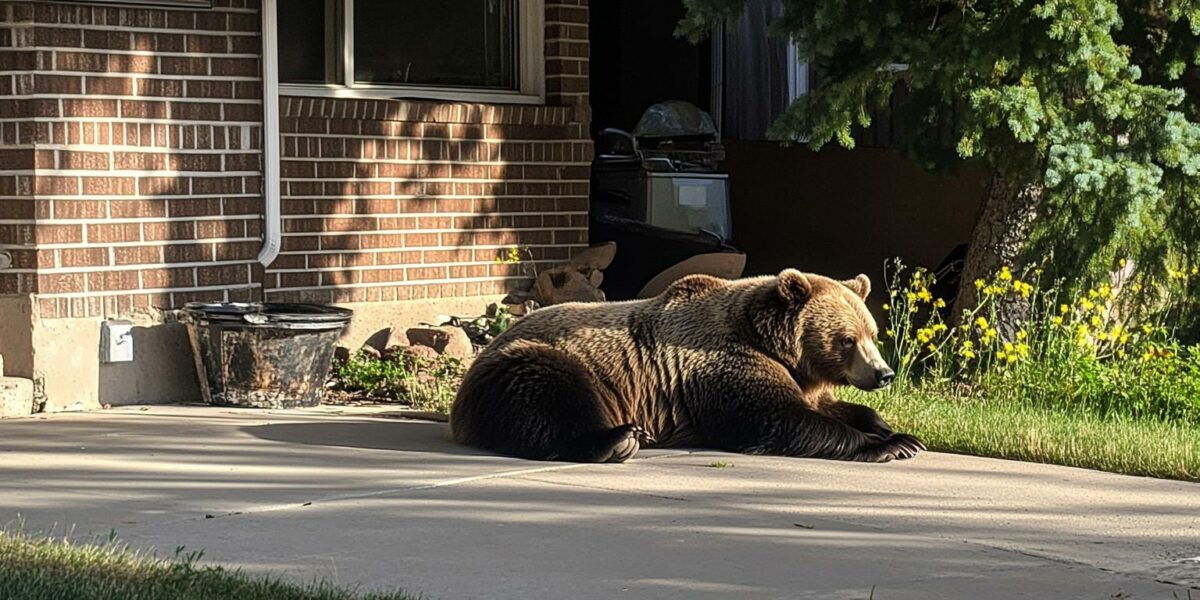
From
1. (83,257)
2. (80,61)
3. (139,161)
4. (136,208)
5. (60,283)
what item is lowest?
(60,283)

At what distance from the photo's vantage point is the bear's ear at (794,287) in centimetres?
827

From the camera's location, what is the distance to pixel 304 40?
11.2 meters

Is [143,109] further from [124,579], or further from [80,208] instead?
[124,579]

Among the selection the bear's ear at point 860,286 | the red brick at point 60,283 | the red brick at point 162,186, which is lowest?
the red brick at point 60,283

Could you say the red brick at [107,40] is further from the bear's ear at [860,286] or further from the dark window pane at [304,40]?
the bear's ear at [860,286]

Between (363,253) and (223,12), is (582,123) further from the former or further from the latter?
(223,12)

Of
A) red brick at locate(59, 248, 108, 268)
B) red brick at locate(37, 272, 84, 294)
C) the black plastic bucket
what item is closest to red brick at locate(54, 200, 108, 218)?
red brick at locate(59, 248, 108, 268)

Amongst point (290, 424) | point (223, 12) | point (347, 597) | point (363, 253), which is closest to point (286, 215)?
point (363, 253)

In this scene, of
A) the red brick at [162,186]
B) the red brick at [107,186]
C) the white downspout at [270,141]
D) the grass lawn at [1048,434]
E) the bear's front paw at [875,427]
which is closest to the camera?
the grass lawn at [1048,434]

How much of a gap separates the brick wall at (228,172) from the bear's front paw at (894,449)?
4050 mm

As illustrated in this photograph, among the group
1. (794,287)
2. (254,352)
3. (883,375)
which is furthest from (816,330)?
(254,352)

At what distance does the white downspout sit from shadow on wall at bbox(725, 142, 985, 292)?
241 inches

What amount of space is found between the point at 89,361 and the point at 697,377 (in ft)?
11.4

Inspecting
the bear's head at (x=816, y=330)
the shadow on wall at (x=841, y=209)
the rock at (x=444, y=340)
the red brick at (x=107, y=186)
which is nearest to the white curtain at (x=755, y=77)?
the shadow on wall at (x=841, y=209)
